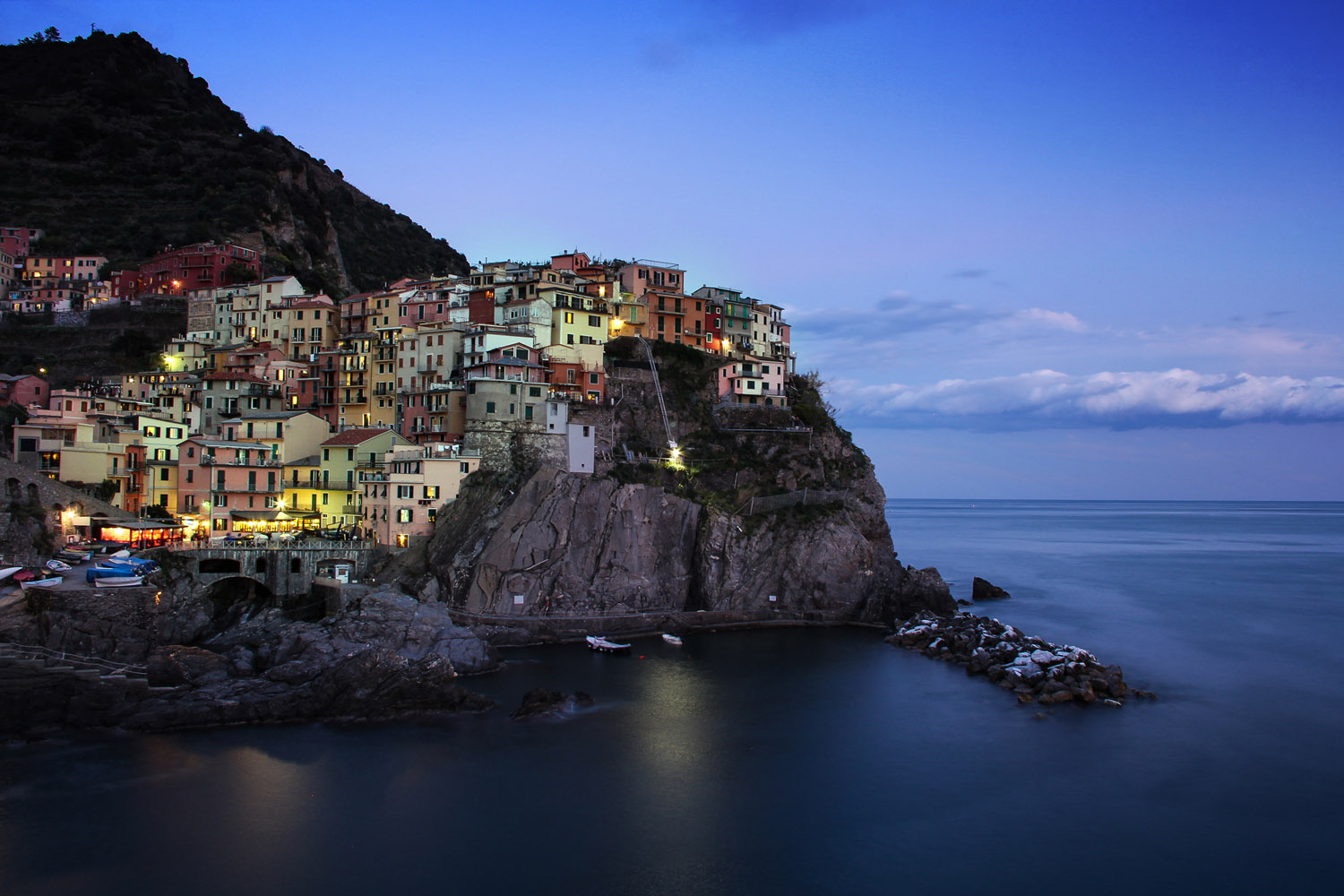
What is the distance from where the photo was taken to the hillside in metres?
84.9

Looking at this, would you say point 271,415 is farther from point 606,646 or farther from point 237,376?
point 606,646

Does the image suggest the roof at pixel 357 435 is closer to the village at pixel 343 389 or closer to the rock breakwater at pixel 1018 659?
the village at pixel 343 389

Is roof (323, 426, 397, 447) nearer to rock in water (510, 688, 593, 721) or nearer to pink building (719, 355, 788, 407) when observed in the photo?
pink building (719, 355, 788, 407)

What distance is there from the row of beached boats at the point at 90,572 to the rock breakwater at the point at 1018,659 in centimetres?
3491

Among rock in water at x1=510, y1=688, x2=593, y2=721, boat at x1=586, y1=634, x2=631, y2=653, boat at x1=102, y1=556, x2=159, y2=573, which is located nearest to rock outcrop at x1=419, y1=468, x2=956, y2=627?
boat at x1=586, y1=634, x2=631, y2=653

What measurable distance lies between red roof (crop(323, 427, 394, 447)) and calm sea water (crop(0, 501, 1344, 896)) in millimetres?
17723

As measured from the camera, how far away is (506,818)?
25.4 metres

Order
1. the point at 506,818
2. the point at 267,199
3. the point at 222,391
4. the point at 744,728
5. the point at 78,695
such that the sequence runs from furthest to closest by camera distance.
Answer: the point at 267,199
the point at 222,391
the point at 744,728
the point at 78,695
the point at 506,818

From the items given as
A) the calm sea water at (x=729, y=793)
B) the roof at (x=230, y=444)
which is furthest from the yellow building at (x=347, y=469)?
A: the calm sea water at (x=729, y=793)

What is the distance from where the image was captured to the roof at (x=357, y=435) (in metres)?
51.8

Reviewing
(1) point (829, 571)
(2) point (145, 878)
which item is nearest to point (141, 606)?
(2) point (145, 878)

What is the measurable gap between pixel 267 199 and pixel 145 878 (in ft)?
269

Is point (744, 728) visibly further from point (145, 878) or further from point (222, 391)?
point (222, 391)

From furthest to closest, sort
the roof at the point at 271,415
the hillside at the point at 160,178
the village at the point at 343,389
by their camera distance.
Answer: the hillside at the point at 160,178 → the roof at the point at 271,415 → the village at the point at 343,389
